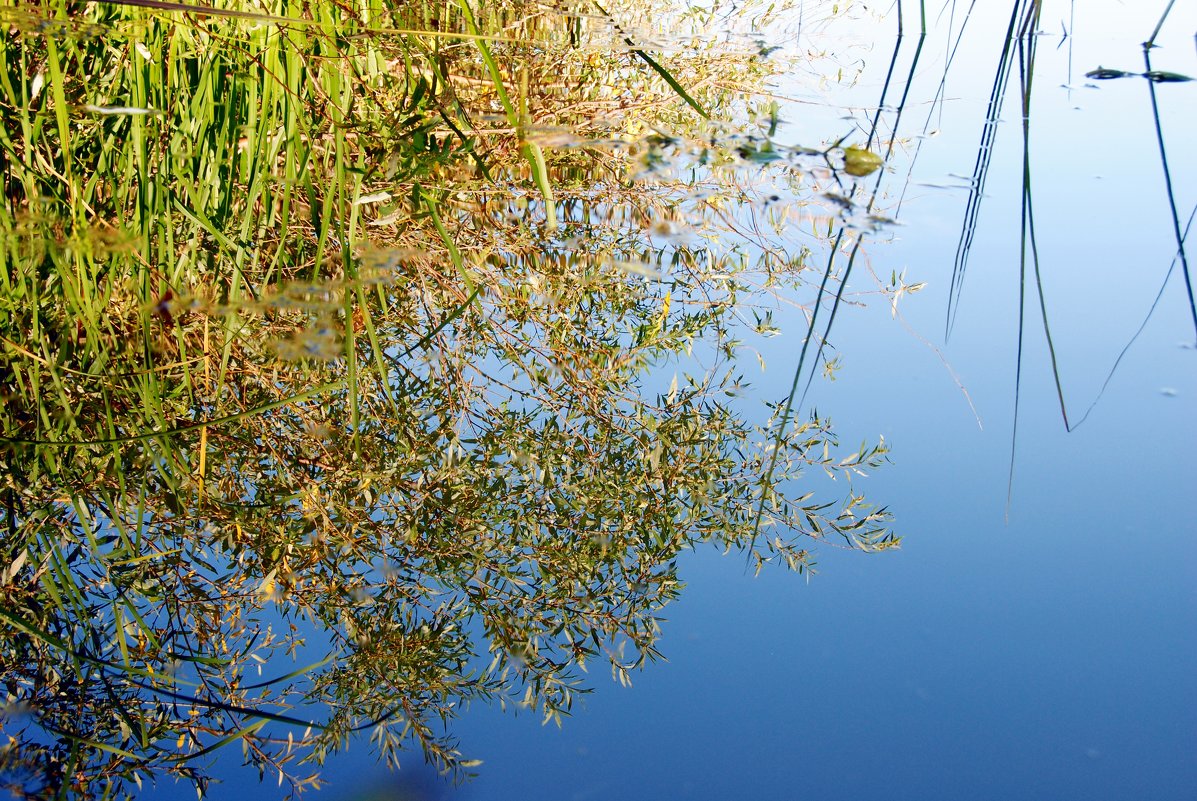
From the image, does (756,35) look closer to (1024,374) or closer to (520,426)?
(1024,374)

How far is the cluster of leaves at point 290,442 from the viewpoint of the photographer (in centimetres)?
134

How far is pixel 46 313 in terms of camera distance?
4.92ft

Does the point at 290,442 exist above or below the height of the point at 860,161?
below

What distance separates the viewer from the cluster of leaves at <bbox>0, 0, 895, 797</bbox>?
4.40 feet

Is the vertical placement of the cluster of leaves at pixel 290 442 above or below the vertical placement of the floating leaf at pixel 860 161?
below

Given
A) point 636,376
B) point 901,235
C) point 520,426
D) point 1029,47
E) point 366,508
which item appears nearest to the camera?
point 1029,47

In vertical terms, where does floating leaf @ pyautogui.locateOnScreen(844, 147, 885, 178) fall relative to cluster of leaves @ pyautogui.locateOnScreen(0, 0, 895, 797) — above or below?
above

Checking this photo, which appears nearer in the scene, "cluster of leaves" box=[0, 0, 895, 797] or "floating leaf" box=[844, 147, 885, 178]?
"floating leaf" box=[844, 147, 885, 178]

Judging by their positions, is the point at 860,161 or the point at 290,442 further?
the point at 290,442

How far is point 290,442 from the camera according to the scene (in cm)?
167

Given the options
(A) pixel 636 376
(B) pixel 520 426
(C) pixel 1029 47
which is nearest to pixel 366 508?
(B) pixel 520 426

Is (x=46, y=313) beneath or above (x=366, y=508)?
above

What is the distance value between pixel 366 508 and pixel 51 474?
0.45 m

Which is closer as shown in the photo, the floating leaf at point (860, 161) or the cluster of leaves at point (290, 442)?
the floating leaf at point (860, 161)
